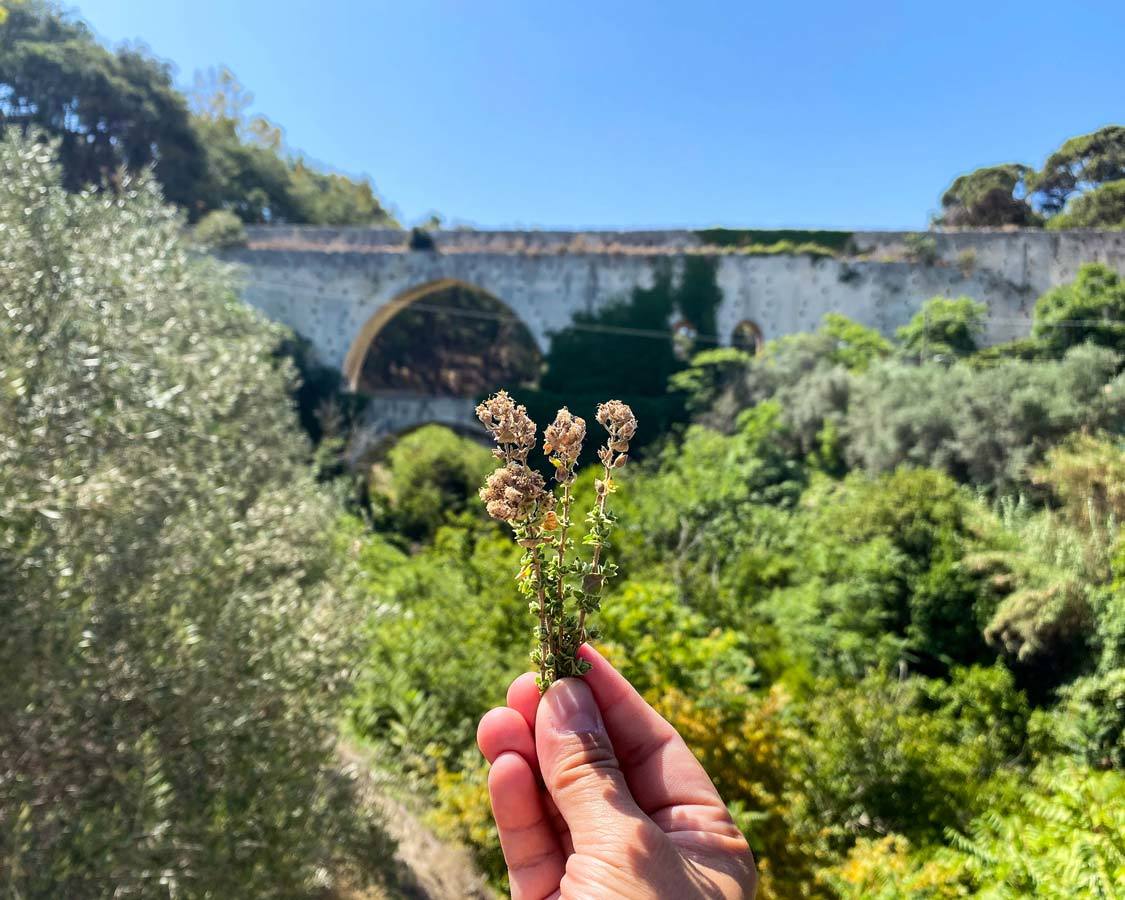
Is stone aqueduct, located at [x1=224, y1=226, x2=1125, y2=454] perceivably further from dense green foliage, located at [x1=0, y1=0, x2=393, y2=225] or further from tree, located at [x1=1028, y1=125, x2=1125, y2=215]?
dense green foliage, located at [x1=0, y1=0, x2=393, y2=225]

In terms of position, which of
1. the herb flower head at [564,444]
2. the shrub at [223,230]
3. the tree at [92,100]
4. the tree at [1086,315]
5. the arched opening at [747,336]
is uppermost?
the tree at [92,100]

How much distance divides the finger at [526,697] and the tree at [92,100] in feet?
72.5

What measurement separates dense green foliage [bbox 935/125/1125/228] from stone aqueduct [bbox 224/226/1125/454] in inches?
66.4

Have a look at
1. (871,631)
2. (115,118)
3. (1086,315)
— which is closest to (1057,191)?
(1086,315)

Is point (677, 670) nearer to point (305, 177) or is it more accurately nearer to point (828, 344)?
point (828, 344)

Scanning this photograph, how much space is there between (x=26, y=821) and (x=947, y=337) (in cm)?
1458

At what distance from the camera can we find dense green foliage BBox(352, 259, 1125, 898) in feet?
12.6

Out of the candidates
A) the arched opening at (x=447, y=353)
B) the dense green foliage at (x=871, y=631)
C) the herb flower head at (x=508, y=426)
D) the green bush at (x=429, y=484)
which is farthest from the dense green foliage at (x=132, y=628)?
the arched opening at (x=447, y=353)

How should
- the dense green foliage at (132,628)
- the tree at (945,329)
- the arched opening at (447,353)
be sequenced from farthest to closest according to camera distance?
the arched opening at (447,353) → the tree at (945,329) → the dense green foliage at (132,628)

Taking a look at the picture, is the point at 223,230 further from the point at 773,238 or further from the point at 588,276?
the point at 773,238

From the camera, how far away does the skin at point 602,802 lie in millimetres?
983

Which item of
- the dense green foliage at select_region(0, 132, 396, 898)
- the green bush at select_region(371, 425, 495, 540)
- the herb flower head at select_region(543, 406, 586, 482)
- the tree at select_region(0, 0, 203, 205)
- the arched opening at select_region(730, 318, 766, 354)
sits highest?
the tree at select_region(0, 0, 203, 205)

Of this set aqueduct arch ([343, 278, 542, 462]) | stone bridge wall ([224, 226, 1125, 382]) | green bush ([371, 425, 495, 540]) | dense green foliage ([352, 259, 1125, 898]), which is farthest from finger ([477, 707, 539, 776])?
aqueduct arch ([343, 278, 542, 462])

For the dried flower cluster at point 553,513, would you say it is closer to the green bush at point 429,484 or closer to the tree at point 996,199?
the green bush at point 429,484
